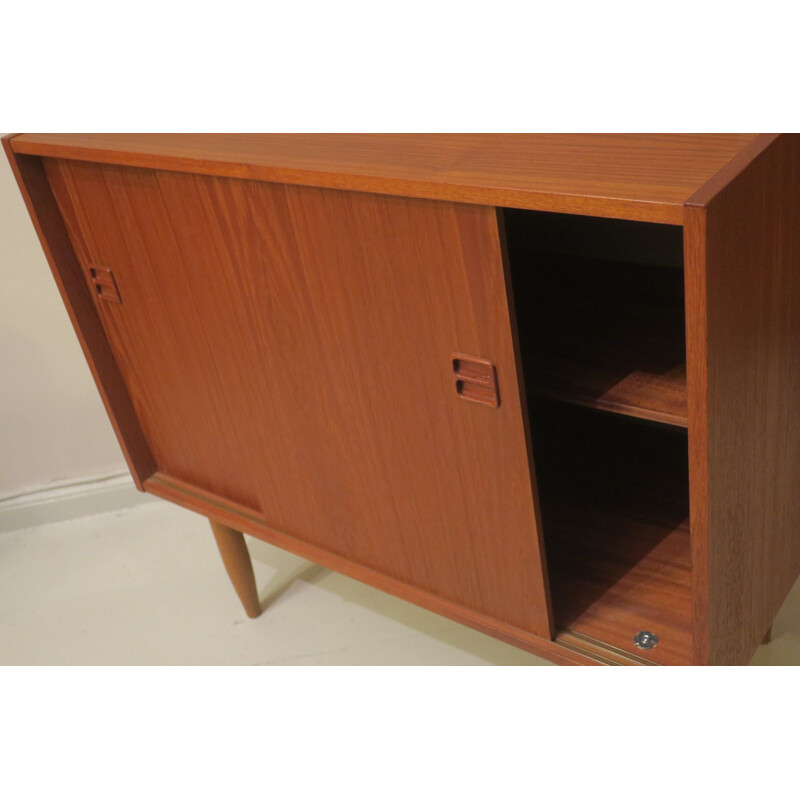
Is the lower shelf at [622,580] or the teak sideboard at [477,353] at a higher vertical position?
the teak sideboard at [477,353]

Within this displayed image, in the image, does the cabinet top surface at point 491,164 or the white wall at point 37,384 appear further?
the white wall at point 37,384

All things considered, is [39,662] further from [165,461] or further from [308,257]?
[308,257]

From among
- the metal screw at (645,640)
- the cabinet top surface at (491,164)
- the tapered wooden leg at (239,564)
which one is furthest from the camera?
the tapered wooden leg at (239,564)

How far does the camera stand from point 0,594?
1879mm

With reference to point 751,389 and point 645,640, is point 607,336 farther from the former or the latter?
point 645,640

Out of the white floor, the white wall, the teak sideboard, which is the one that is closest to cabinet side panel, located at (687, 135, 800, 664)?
Result: the teak sideboard

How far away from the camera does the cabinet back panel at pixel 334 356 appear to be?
999mm

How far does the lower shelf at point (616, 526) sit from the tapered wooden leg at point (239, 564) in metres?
0.49

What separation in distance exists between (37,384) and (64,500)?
0.24 metres

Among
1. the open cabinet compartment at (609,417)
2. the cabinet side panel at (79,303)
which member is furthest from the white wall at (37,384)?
the open cabinet compartment at (609,417)

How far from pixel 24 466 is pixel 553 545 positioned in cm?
113

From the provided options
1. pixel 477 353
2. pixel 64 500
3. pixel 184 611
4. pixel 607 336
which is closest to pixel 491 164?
pixel 477 353

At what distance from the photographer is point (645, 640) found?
1.12 meters

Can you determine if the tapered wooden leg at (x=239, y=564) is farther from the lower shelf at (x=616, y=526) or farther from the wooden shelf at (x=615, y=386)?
the wooden shelf at (x=615, y=386)
